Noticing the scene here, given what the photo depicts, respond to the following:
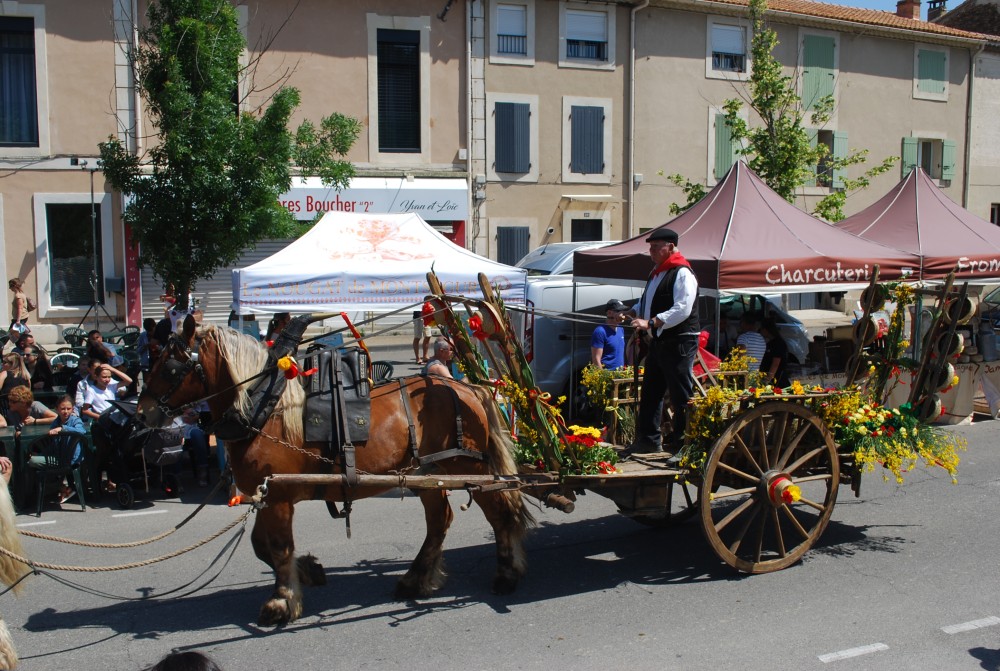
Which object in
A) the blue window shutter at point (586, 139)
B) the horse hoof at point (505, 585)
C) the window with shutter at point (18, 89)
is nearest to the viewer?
the horse hoof at point (505, 585)

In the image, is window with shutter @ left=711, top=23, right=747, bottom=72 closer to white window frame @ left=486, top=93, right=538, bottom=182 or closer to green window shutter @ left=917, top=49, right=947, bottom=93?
white window frame @ left=486, top=93, right=538, bottom=182

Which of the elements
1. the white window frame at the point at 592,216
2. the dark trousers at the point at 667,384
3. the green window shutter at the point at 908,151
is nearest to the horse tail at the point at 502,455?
the dark trousers at the point at 667,384

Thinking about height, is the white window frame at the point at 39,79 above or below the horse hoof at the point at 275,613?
above

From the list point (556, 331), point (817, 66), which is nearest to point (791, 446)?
point (556, 331)

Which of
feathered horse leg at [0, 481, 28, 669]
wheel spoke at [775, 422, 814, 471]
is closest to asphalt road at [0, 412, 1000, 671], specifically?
feathered horse leg at [0, 481, 28, 669]

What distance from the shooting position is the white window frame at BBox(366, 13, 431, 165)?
19328 millimetres

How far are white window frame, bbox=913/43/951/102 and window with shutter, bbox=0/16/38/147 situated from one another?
22.8 meters

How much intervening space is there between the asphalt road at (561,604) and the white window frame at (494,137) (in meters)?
14.0

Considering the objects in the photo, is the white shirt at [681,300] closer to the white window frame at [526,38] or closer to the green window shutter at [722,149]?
the white window frame at [526,38]

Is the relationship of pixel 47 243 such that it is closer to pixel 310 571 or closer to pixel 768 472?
pixel 310 571

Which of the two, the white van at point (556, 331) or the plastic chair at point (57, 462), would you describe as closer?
the plastic chair at point (57, 462)

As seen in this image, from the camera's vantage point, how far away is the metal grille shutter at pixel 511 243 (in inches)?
814

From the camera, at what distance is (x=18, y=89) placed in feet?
58.5

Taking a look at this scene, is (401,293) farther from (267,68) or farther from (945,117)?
(945,117)
